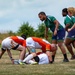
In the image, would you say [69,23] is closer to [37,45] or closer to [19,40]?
[37,45]

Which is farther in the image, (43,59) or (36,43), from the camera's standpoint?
(36,43)

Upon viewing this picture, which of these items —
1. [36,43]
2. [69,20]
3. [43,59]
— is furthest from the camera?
[69,20]

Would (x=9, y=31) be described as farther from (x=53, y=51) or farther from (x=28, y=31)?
(x=53, y=51)

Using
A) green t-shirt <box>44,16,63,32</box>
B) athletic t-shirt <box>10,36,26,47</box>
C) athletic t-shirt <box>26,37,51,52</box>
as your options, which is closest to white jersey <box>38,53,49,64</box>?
athletic t-shirt <box>26,37,51,52</box>

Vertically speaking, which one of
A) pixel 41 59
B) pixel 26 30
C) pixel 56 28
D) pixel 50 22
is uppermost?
pixel 50 22

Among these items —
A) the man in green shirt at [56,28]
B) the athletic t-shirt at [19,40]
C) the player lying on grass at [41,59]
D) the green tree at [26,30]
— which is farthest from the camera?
the green tree at [26,30]

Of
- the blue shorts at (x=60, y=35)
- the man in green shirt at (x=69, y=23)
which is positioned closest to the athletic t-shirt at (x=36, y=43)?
the blue shorts at (x=60, y=35)

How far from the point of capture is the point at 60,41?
1455 centimetres

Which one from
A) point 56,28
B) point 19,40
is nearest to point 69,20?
point 56,28

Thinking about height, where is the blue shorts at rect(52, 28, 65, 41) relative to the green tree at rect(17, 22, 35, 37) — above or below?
above

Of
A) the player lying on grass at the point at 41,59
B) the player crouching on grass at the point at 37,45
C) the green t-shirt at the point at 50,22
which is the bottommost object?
the player lying on grass at the point at 41,59

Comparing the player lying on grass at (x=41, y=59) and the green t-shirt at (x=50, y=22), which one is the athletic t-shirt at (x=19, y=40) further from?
the green t-shirt at (x=50, y=22)

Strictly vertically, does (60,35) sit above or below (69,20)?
below

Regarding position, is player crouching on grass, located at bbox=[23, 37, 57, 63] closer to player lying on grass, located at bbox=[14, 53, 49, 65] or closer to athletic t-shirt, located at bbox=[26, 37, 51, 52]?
athletic t-shirt, located at bbox=[26, 37, 51, 52]
